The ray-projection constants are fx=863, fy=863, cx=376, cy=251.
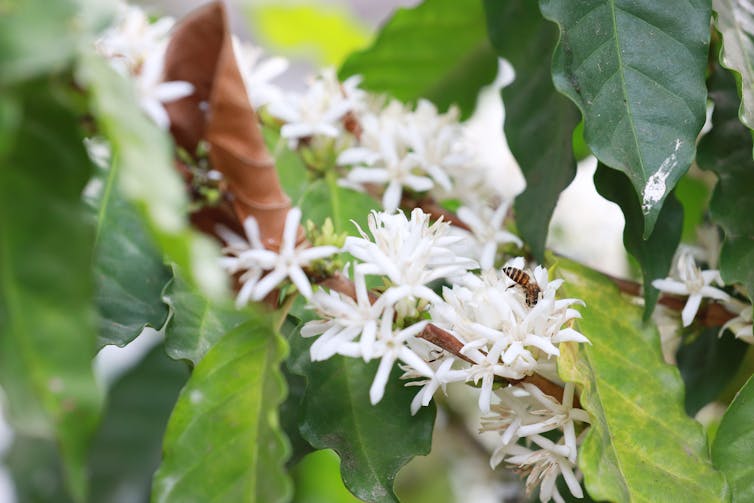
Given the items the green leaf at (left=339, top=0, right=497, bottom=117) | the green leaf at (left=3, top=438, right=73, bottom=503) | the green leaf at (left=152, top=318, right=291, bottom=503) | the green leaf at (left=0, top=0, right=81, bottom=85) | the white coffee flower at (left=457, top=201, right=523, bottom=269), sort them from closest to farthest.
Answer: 1. the green leaf at (left=0, top=0, right=81, bottom=85)
2. the green leaf at (left=152, top=318, right=291, bottom=503)
3. the white coffee flower at (left=457, top=201, right=523, bottom=269)
4. the green leaf at (left=339, top=0, right=497, bottom=117)
5. the green leaf at (left=3, top=438, right=73, bottom=503)

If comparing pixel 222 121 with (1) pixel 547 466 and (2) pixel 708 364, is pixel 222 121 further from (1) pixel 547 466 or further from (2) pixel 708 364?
(2) pixel 708 364

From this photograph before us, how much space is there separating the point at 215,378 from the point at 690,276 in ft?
1.07

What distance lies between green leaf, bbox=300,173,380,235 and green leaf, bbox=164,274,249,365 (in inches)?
4.0

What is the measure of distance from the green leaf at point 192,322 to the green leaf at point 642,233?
246mm

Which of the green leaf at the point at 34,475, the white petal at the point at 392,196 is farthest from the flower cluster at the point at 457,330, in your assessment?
the green leaf at the point at 34,475

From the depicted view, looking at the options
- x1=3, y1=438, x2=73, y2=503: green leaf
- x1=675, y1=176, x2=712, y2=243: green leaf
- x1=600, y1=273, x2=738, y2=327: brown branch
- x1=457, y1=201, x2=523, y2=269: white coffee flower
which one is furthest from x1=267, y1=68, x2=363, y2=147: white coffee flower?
x1=3, y1=438, x2=73, y2=503: green leaf

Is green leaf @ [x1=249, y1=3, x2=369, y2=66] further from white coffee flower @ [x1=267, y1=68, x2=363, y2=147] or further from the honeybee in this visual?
the honeybee

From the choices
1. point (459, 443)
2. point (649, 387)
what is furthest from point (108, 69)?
point (459, 443)

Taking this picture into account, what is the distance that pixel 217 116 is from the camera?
1.62 ft

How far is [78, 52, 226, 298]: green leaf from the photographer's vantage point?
305 mm

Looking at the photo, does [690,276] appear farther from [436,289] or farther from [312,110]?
[312,110]

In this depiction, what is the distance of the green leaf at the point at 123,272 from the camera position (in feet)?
1.69

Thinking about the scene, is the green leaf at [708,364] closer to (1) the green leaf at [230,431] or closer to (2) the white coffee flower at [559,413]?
(2) the white coffee flower at [559,413]

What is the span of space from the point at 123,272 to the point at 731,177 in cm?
40
